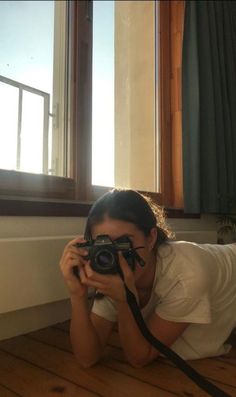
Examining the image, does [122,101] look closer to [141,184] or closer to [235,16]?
[141,184]

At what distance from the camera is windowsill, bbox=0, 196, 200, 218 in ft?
4.04

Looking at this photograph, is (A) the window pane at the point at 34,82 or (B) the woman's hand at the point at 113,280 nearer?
(B) the woman's hand at the point at 113,280

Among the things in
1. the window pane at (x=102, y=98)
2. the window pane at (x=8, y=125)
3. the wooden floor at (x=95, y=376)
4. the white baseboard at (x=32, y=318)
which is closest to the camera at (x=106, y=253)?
the wooden floor at (x=95, y=376)

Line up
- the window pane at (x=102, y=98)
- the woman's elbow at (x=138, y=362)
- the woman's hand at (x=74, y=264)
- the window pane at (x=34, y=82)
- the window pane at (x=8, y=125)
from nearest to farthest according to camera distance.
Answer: the woman's hand at (x=74, y=264) < the woman's elbow at (x=138, y=362) < the window pane at (x=8, y=125) < the window pane at (x=34, y=82) < the window pane at (x=102, y=98)

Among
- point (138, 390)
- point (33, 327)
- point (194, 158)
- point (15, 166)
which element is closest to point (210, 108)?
point (194, 158)

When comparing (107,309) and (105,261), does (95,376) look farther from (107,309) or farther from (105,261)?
(105,261)

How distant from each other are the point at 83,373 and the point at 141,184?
4.99 ft

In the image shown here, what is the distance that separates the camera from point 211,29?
7.28ft

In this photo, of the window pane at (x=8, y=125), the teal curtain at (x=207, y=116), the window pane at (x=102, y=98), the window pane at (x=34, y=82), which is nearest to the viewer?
the window pane at (x=8, y=125)

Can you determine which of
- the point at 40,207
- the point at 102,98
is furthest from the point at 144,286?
the point at 102,98

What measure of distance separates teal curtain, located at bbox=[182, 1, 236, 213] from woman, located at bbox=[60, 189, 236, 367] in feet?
3.60

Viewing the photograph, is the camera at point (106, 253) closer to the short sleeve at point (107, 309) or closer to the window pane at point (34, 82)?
the short sleeve at point (107, 309)

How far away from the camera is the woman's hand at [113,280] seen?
2.55 ft

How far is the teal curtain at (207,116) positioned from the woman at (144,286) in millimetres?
1098
